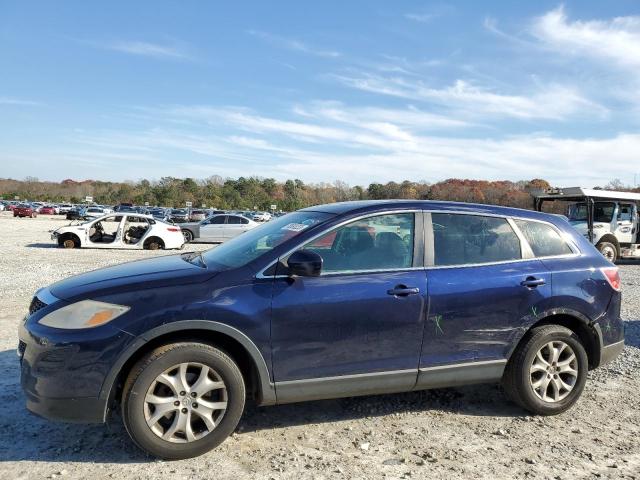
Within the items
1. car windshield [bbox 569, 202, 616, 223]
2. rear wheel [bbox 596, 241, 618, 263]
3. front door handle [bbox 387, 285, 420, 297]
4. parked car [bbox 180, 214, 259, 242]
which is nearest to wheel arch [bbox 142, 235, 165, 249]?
parked car [bbox 180, 214, 259, 242]

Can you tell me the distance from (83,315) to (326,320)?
5.18 feet

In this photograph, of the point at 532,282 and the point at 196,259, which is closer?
the point at 532,282

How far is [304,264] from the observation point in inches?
131

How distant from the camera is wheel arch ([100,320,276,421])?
10.1 feet

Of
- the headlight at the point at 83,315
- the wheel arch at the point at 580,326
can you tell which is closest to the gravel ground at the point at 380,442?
the wheel arch at the point at 580,326

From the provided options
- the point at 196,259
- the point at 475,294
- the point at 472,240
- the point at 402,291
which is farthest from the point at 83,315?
the point at 472,240

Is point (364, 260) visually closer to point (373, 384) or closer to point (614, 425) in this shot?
point (373, 384)

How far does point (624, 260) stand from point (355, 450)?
19.0m

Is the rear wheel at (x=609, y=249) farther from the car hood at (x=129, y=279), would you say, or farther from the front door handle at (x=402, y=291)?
the car hood at (x=129, y=279)

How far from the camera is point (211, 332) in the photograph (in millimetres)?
3311

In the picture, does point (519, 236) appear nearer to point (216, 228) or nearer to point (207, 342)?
point (207, 342)

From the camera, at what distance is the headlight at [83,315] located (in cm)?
309

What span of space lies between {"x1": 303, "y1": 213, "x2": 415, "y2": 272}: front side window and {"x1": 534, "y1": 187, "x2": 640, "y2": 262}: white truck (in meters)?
13.3

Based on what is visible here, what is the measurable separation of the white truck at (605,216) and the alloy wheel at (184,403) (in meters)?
14.7
